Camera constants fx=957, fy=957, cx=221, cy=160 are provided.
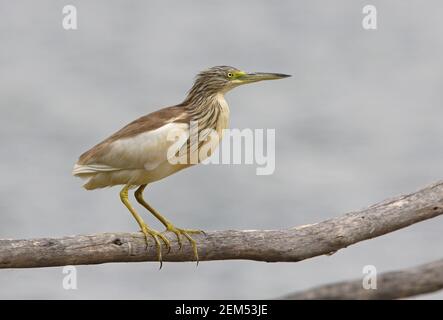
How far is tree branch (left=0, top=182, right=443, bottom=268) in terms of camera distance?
6031 mm

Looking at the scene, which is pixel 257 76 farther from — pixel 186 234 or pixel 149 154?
pixel 186 234

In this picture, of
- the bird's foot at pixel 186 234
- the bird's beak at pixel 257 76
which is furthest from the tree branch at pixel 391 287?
the bird's beak at pixel 257 76

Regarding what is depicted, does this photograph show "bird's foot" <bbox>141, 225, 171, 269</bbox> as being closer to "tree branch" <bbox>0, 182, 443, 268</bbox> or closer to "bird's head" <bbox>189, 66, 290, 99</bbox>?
"tree branch" <bbox>0, 182, 443, 268</bbox>

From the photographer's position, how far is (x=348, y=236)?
6539 mm

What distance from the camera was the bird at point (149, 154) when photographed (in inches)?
263

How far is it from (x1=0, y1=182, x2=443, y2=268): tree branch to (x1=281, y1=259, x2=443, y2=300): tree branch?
1697mm

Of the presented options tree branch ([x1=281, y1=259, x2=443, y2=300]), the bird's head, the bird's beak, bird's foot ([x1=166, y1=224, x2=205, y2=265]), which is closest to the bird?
bird's foot ([x1=166, y1=224, x2=205, y2=265])

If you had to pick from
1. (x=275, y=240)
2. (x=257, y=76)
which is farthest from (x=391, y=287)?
(x=257, y=76)

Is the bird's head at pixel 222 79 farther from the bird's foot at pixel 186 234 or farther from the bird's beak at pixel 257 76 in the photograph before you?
the bird's foot at pixel 186 234

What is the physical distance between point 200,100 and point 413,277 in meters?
3.00

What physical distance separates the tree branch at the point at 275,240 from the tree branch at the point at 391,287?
1.70 meters

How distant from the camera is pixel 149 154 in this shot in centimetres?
668

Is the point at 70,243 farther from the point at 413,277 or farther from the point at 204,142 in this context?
the point at 413,277
